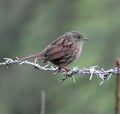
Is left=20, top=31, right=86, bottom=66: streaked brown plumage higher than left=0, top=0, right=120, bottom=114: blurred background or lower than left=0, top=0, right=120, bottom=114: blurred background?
lower

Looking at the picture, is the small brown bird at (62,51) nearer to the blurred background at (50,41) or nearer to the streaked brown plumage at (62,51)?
the streaked brown plumage at (62,51)

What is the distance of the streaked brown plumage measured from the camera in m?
6.73

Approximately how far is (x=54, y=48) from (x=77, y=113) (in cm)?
534

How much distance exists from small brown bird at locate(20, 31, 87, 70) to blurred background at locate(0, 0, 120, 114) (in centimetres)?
396

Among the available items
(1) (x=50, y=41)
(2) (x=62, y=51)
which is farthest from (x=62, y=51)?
(1) (x=50, y=41)

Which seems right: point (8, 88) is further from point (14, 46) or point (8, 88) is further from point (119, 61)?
point (119, 61)

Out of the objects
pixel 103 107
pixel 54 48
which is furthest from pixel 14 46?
pixel 54 48

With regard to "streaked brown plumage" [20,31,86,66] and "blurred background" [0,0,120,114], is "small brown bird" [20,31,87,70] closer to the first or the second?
"streaked brown plumage" [20,31,86,66]

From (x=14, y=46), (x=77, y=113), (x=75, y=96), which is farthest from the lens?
(x=14, y=46)

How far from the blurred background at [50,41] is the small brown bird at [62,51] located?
396 centimetres

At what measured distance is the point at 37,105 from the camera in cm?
1408

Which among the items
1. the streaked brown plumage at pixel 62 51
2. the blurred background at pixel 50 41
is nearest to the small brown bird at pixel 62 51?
the streaked brown plumage at pixel 62 51

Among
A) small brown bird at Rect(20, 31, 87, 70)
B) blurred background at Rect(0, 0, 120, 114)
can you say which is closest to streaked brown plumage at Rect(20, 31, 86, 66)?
small brown bird at Rect(20, 31, 87, 70)

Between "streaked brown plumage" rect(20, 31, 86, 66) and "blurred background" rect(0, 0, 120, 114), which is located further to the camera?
"blurred background" rect(0, 0, 120, 114)
